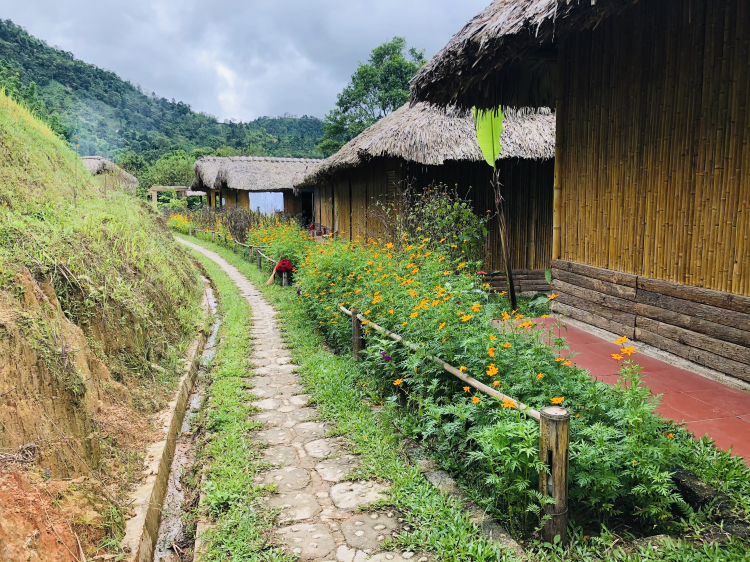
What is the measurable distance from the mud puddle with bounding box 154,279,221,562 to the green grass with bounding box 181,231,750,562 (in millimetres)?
1002

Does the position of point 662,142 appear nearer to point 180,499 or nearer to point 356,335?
point 356,335

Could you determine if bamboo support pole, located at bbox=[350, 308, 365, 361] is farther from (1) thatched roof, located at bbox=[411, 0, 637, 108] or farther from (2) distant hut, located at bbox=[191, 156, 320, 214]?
(2) distant hut, located at bbox=[191, 156, 320, 214]

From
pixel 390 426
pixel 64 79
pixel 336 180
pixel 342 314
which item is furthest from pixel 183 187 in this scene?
pixel 390 426

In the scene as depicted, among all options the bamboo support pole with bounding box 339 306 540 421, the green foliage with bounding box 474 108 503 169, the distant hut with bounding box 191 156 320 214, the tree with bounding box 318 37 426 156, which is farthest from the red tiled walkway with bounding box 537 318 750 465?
the tree with bounding box 318 37 426 156

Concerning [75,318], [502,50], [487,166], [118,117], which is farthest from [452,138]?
[118,117]

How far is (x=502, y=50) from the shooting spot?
4406 millimetres

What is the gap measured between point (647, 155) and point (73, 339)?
4410mm

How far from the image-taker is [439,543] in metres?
2.33

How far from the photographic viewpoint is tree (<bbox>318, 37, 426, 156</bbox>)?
29.5 m

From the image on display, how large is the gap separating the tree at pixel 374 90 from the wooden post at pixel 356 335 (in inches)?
1034

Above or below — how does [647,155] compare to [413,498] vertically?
above

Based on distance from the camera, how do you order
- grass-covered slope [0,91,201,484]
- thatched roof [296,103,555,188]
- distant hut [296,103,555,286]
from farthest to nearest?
distant hut [296,103,555,286] < thatched roof [296,103,555,188] < grass-covered slope [0,91,201,484]

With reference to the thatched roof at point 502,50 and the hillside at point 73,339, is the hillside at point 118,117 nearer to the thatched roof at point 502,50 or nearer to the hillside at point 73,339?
the hillside at point 73,339

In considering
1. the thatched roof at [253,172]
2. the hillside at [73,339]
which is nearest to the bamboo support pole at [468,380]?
the hillside at [73,339]
